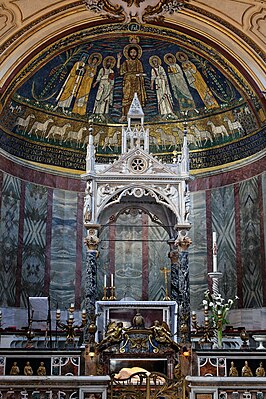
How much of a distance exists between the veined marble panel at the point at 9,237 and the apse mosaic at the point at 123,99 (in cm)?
119

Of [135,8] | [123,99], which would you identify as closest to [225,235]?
[123,99]

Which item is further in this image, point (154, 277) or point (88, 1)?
point (154, 277)

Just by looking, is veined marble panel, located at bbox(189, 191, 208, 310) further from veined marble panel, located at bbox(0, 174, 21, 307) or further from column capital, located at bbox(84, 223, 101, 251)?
veined marble panel, located at bbox(0, 174, 21, 307)

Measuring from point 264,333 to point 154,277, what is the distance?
508 centimetres

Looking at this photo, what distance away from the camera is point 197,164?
65.3ft

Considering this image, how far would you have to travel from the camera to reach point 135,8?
54.8 ft

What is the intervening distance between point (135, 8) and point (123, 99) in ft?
12.7

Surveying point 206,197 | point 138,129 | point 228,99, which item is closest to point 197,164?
point 206,197

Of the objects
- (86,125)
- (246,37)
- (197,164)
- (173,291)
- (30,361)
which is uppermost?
(246,37)

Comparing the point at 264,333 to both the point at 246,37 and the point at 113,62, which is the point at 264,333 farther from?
the point at 113,62

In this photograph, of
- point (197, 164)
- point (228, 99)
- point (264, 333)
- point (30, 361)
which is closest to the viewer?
point (30, 361)

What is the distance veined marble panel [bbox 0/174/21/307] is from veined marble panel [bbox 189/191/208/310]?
554 centimetres

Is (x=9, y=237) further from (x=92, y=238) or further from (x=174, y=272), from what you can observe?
(x=174, y=272)

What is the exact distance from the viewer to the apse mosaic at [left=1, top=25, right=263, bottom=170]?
17.9 m
